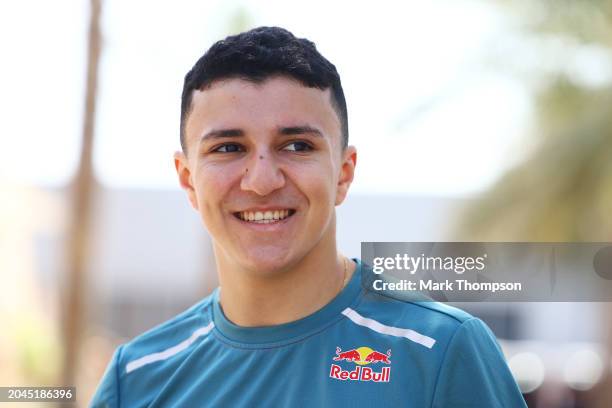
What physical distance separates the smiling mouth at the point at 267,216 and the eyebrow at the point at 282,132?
0.23m

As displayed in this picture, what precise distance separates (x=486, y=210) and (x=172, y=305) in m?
12.2

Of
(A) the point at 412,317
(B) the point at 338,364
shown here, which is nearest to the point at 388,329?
(A) the point at 412,317

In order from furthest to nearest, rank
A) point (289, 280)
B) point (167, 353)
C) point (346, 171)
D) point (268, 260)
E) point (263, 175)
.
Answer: point (167, 353), point (346, 171), point (289, 280), point (268, 260), point (263, 175)

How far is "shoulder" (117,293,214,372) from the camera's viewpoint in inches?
124

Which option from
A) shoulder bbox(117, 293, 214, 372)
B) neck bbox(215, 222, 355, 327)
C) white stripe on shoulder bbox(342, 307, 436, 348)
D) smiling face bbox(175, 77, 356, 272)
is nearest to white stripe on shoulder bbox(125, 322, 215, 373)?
shoulder bbox(117, 293, 214, 372)

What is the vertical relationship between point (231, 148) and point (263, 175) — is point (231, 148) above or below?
above

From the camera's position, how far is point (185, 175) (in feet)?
10.1

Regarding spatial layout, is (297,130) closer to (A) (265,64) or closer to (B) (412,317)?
(A) (265,64)

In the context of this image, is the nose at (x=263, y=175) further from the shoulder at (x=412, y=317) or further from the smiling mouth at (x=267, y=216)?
the shoulder at (x=412, y=317)

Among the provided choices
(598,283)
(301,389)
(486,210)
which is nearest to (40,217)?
(486,210)

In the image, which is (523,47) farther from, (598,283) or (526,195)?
(598,283)

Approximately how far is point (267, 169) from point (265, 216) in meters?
0.16

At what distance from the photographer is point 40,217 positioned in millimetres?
17703

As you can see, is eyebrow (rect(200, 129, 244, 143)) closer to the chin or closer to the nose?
the nose
